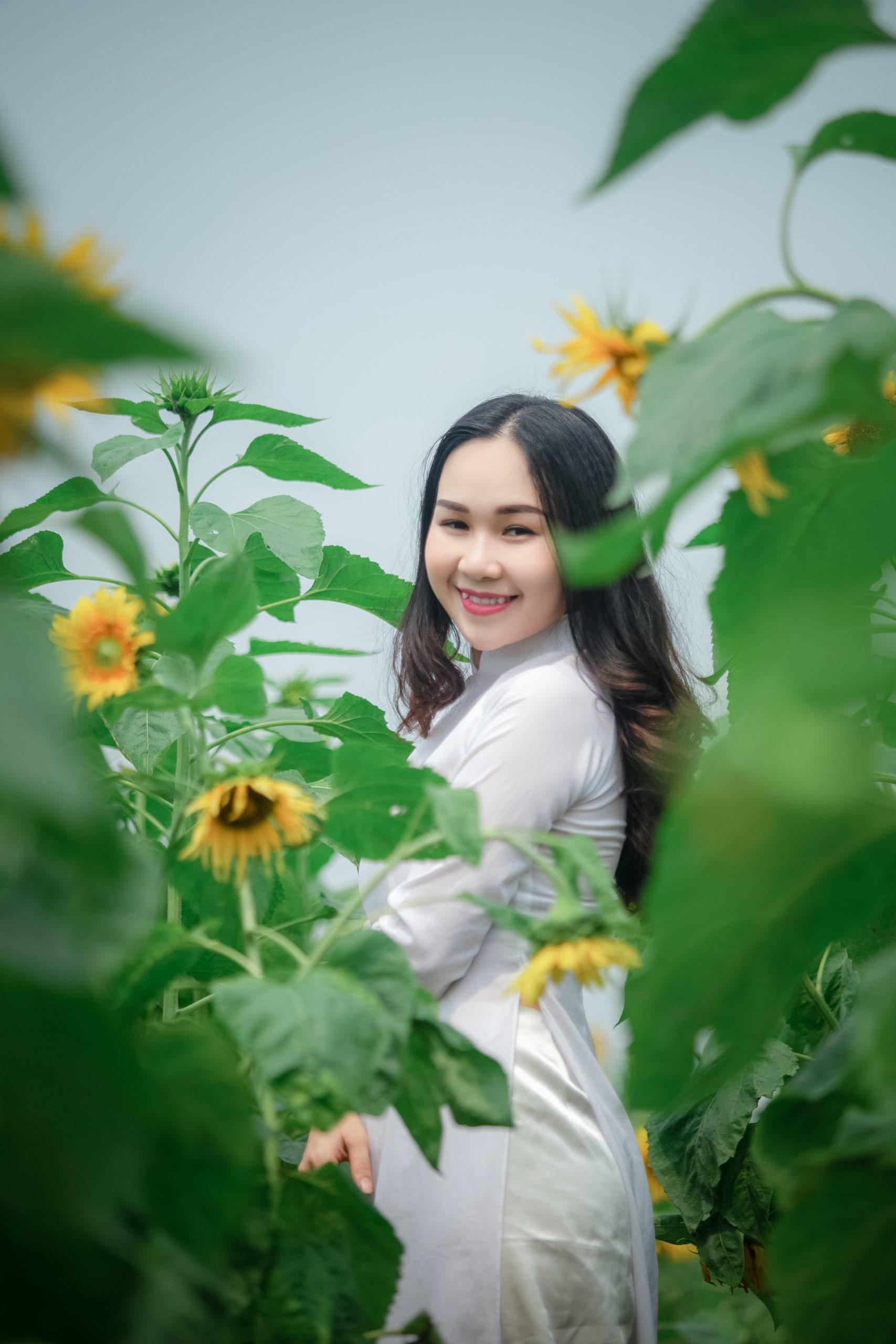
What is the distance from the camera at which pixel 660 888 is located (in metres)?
0.38

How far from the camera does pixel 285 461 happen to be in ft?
→ 3.21

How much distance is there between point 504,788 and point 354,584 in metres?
0.22

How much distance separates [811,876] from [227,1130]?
0.21 metres

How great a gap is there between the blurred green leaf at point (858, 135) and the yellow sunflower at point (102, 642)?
433 millimetres

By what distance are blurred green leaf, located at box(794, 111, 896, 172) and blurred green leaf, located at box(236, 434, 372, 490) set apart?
0.60 m

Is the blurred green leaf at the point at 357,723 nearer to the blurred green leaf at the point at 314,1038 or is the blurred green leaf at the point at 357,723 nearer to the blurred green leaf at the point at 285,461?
the blurred green leaf at the point at 285,461

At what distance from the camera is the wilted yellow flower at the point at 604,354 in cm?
48

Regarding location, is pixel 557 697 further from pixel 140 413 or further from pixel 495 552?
pixel 140 413

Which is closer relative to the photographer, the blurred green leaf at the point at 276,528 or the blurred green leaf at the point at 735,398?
the blurred green leaf at the point at 735,398

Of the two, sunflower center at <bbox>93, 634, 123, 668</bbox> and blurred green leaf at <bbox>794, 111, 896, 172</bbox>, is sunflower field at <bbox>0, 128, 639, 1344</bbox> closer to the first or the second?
sunflower center at <bbox>93, 634, 123, 668</bbox>

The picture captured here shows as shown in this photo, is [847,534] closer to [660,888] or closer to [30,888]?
[660,888]

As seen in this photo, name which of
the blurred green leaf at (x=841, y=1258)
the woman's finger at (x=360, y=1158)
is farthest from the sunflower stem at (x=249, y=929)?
the woman's finger at (x=360, y=1158)

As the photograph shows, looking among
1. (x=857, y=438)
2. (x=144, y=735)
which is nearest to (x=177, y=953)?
(x=144, y=735)

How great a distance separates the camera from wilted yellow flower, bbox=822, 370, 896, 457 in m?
0.67
